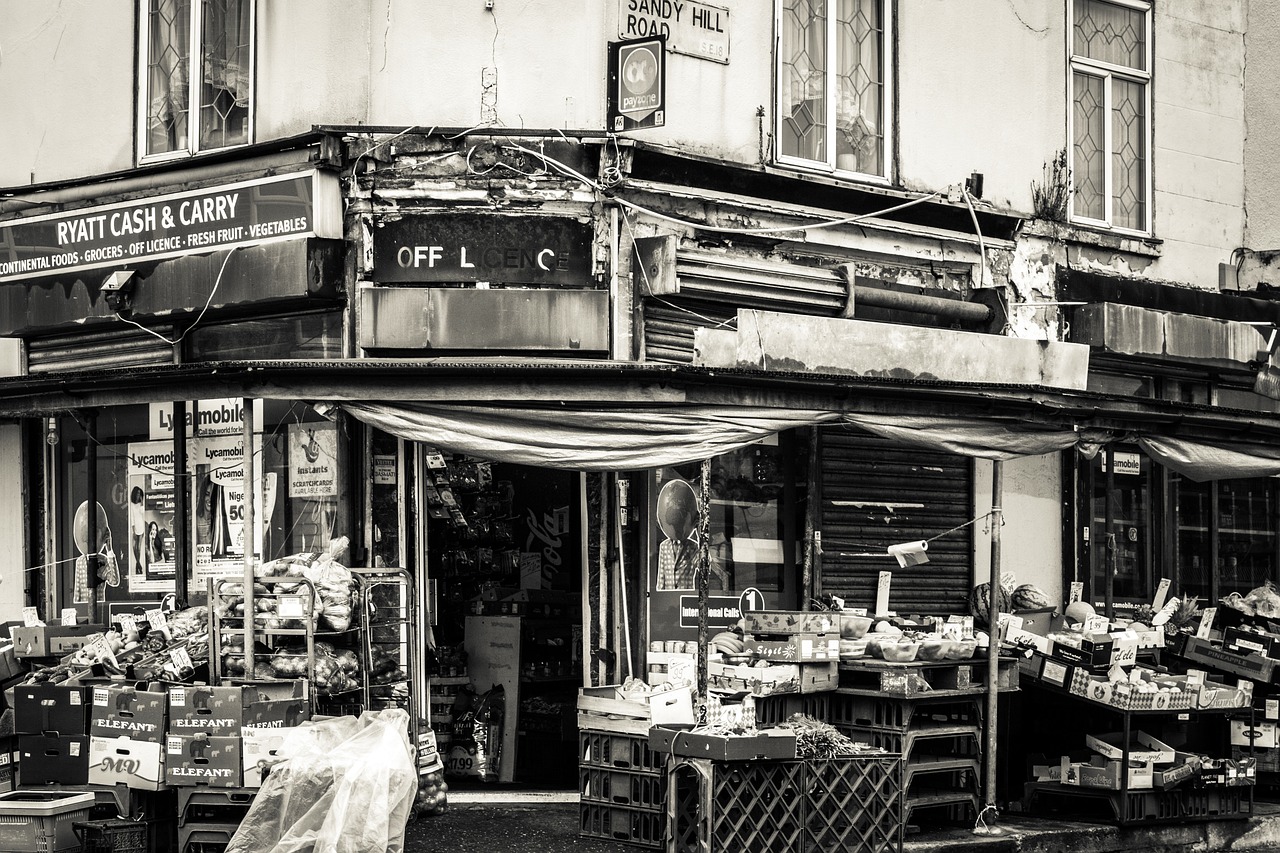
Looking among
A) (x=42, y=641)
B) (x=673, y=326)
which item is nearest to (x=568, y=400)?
(x=673, y=326)

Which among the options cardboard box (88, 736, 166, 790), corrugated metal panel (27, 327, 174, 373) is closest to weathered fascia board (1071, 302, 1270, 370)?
corrugated metal panel (27, 327, 174, 373)

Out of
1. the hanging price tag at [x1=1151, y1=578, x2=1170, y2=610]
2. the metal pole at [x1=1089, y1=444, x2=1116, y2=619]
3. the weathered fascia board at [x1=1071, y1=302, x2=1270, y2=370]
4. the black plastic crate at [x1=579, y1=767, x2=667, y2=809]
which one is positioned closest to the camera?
the black plastic crate at [x1=579, y1=767, x2=667, y2=809]

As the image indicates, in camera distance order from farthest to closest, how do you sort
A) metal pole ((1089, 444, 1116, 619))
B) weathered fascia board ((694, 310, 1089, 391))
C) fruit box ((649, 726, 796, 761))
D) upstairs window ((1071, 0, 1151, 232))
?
1. upstairs window ((1071, 0, 1151, 232))
2. metal pole ((1089, 444, 1116, 619))
3. weathered fascia board ((694, 310, 1089, 391))
4. fruit box ((649, 726, 796, 761))

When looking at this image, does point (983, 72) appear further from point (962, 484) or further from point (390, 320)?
point (390, 320)

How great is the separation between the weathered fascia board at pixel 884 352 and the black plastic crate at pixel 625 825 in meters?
3.03

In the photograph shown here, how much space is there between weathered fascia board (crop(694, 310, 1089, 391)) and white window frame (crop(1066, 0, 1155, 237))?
91.4 inches

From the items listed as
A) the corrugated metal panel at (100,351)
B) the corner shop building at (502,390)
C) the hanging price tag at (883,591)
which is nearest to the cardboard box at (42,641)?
the corner shop building at (502,390)

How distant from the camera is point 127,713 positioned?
30.6ft

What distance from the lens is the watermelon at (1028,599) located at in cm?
1286

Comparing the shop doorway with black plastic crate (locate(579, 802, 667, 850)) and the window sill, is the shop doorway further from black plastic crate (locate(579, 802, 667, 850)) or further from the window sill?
the window sill

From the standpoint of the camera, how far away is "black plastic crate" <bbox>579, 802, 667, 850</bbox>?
9602mm

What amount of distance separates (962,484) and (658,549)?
342 cm

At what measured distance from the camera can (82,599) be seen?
12.3 m

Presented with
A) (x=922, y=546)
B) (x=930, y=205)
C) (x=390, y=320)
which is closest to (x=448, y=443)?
(x=390, y=320)
